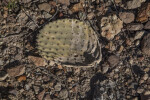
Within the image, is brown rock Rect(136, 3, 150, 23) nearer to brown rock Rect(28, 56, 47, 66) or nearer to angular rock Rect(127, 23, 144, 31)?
angular rock Rect(127, 23, 144, 31)

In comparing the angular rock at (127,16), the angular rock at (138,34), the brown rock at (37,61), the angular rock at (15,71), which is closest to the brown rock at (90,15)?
the angular rock at (127,16)

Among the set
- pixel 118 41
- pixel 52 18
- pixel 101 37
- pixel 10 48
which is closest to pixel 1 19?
pixel 10 48

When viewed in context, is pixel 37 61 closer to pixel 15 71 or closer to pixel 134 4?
pixel 15 71

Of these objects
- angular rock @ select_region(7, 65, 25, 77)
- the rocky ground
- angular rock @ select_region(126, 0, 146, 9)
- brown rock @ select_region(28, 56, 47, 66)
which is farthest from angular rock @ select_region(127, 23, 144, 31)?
angular rock @ select_region(7, 65, 25, 77)

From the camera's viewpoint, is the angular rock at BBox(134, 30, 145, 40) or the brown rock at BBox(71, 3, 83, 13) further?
the brown rock at BBox(71, 3, 83, 13)

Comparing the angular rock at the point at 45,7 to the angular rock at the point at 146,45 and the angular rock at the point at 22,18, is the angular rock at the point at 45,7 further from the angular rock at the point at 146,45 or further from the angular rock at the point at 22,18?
the angular rock at the point at 146,45

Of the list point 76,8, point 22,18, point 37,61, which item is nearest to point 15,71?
point 37,61

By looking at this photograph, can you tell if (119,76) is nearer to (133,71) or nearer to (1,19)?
(133,71)
